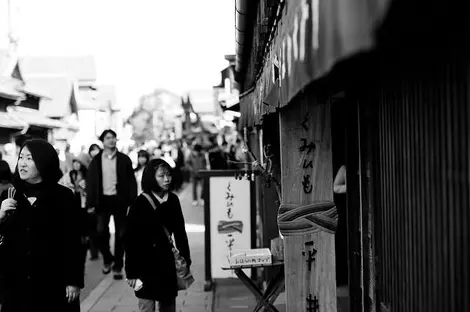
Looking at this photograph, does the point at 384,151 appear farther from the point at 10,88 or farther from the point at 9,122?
the point at 10,88

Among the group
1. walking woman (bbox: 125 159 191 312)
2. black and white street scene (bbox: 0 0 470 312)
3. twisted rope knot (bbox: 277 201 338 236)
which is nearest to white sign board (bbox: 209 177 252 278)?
black and white street scene (bbox: 0 0 470 312)

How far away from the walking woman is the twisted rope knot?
157 centimetres

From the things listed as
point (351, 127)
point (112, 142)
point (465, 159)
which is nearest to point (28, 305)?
point (351, 127)

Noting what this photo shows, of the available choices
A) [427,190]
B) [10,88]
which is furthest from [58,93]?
[427,190]

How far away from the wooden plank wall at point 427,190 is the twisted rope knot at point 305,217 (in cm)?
142

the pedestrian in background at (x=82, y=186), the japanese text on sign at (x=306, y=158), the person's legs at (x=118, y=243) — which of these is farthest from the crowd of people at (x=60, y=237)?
the pedestrian in background at (x=82, y=186)

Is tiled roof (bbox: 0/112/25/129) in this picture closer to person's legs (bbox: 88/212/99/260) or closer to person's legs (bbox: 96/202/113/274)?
person's legs (bbox: 88/212/99/260)

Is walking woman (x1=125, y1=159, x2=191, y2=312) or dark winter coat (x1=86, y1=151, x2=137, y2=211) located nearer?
walking woman (x1=125, y1=159, x2=191, y2=312)

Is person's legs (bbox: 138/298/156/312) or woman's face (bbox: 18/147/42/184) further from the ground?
woman's face (bbox: 18/147/42/184)

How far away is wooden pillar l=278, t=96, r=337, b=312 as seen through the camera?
18.1ft

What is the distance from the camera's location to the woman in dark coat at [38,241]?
18.5 feet

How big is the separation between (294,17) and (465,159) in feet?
3.84

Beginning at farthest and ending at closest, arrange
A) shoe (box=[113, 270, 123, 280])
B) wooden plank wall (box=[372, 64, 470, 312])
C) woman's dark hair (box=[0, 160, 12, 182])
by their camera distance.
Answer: shoe (box=[113, 270, 123, 280]) → woman's dark hair (box=[0, 160, 12, 182]) → wooden plank wall (box=[372, 64, 470, 312])

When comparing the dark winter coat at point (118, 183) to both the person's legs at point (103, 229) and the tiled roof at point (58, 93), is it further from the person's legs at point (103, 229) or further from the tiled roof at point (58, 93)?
the tiled roof at point (58, 93)
